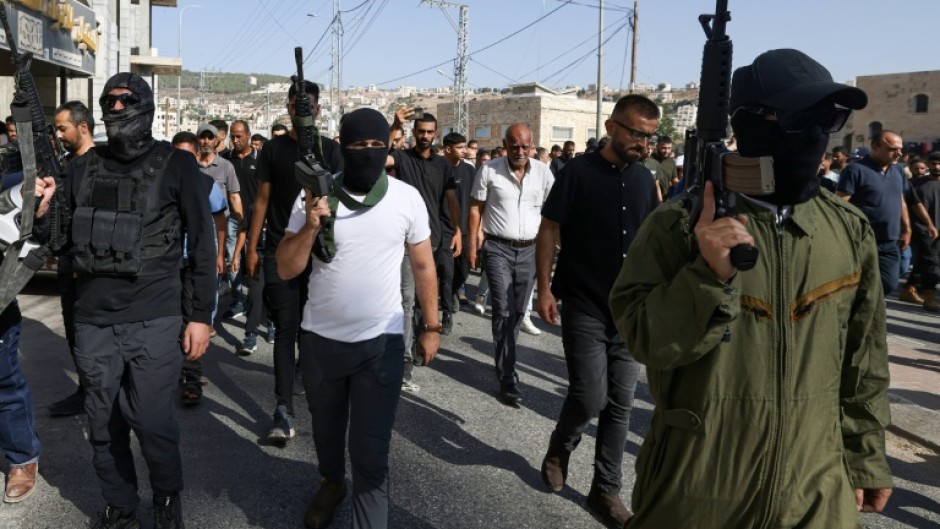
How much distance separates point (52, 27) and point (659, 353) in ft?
53.4

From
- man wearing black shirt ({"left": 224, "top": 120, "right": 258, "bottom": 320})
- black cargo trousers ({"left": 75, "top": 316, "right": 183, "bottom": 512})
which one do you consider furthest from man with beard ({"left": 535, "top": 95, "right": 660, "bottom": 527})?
man wearing black shirt ({"left": 224, "top": 120, "right": 258, "bottom": 320})

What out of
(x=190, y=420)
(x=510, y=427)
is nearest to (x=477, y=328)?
(x=510, y=427)

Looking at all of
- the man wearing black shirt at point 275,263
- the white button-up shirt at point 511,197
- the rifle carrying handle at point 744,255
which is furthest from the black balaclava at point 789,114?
the white button-up shirt at point 511,197

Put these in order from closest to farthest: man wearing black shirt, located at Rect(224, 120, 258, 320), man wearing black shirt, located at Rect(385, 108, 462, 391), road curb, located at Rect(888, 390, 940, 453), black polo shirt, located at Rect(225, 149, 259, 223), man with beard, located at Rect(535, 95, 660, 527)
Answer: man with beard, located at Rect(535, 95, 660, 527) < road curb, located at Rect(888, 390, 940, 453) < man wearing black shirt, located at Rect(385, 108, 462, 391) < black polo shirt, located at Rect(225, 149, 259, 223) < man wearing black shirt, located at Rect(224, 120, 258, 320)

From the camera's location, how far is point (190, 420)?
544 centimetres

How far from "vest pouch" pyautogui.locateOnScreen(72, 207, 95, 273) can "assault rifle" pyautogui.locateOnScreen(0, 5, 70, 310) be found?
4.0 inches

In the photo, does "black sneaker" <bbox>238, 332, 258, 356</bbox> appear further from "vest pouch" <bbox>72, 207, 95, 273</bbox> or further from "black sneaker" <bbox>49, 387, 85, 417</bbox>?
Result: "vest pouch" <bbox>72, 207, 95, 273</bbox>

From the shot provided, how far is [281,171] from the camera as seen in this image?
205 inches

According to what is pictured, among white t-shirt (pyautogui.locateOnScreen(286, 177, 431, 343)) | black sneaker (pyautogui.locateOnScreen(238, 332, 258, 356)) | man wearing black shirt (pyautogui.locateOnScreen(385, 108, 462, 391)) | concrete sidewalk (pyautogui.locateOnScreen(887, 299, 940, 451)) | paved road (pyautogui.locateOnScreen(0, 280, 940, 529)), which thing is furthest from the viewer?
black sneaker (pyautogui.locateOnScreen(238, 332, 258, 356))

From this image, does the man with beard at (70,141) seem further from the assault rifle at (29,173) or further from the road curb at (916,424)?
the road curb at (916,424)

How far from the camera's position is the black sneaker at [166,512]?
3652 millimetres

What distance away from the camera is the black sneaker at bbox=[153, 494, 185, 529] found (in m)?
3.65

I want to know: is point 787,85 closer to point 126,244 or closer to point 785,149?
point 785,149

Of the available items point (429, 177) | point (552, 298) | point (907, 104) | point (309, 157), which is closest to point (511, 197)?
point (429, 177)
